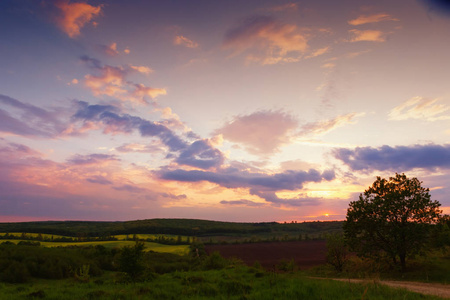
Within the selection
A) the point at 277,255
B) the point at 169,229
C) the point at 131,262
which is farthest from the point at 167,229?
the point at 131,262

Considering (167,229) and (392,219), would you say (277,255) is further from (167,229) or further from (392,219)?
(167,229)

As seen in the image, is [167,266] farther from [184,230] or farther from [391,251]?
[184,230]

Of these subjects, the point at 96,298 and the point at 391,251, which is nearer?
the point at 96,298

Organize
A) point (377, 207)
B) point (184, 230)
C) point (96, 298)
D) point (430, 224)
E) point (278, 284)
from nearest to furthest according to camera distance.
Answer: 1. point (96, 298)
2. point (278, 284)
3. point (430, 224)
4. point (377, 207)
5. point (184, 230)

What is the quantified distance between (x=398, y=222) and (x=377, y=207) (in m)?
2.32

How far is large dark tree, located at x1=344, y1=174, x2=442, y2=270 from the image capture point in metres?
26.2

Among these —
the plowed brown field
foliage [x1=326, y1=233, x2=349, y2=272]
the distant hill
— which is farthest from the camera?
the distant hill

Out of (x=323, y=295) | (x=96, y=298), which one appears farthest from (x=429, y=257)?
(x=96, y=298)

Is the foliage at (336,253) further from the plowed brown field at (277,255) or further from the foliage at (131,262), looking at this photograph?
the foliage at (131,262)

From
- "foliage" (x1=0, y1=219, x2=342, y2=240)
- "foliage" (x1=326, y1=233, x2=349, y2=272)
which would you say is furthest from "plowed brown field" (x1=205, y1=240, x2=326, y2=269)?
"foliage" (x1=0, y1=219, x2=342, y2=240)

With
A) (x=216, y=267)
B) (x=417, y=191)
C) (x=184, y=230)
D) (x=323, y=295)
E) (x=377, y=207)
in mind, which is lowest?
(x=184, y=230)

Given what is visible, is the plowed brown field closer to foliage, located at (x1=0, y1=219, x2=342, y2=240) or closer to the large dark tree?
the large dark tree

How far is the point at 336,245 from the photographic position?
35188 millimetres

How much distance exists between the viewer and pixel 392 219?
27.5 m
